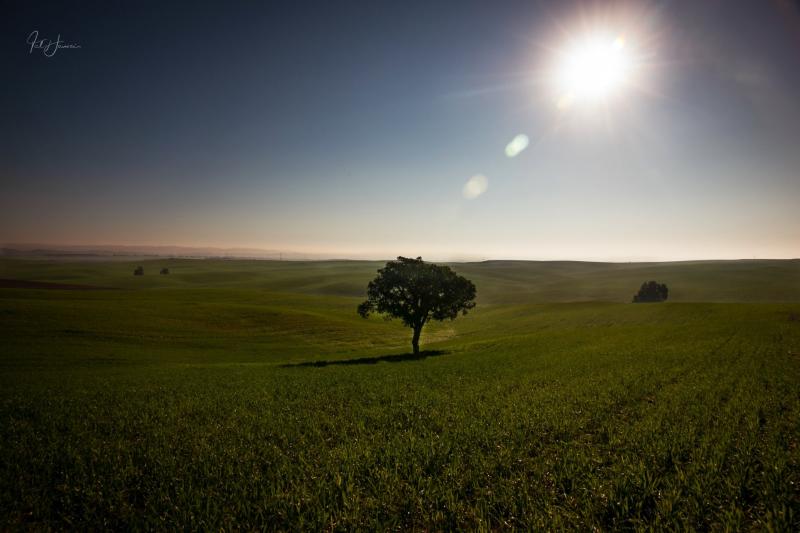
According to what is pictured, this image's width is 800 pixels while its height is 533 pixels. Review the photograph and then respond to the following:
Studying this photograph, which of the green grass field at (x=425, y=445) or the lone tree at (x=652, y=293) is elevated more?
the green grass field at (x=425, y=445)

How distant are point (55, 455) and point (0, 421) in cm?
683

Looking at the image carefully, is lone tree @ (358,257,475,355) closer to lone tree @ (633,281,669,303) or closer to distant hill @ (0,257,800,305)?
distant hill @ (0,257,800,305)

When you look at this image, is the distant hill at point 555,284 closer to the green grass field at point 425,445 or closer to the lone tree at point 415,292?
the lone tree at point 415,292

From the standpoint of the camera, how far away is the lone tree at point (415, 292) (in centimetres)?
4028

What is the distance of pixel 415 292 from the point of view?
40250 mm

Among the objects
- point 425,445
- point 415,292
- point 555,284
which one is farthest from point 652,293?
point 425,445

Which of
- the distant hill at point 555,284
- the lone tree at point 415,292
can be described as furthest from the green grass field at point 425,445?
the distant hill at point 555,284

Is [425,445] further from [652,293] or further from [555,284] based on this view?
[555,284]

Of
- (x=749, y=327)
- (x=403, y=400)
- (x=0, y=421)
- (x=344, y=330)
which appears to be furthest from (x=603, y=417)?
(x=344, y=330)

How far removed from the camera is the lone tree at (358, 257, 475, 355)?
132 feet

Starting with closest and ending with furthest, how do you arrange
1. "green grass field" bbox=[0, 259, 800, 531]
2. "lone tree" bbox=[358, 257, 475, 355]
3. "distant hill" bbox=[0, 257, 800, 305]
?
1. "green grass field" bbox=[0, 259, 800, 531]
2. "lone tree" bbox=[358, 257, 475, 355]
3. "distant hill" bbox=[0, 257, 800, 305]

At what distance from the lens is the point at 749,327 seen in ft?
122

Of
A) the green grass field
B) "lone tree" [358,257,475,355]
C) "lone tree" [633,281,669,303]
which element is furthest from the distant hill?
the green grass field

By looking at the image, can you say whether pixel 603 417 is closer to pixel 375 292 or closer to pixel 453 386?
pixel 453 386
